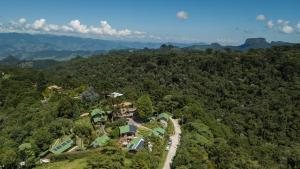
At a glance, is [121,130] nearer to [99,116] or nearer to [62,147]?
[62,147]

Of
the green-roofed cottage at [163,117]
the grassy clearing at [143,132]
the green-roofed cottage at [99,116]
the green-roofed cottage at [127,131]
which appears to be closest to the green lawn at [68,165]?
the green-roofed cottage at [127,131]

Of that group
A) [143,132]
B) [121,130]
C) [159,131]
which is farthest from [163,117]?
[121,130]

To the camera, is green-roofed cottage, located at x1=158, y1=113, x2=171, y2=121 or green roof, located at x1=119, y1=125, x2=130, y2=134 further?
green-roofed cottage, located at x1=158, y1=113, x2=171, y2=121

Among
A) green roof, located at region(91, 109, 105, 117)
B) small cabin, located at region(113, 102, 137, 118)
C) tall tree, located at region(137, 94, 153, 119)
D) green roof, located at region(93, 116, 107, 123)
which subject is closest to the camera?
green roof, located at region(93, 116, 107, 123)

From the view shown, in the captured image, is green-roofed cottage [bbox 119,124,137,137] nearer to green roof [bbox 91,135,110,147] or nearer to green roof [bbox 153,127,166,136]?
green roof [bbox 91,135,110,147]

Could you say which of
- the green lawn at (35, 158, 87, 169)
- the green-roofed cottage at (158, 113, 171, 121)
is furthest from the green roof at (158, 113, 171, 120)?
the green lawn at (35, 158, 87, 169)

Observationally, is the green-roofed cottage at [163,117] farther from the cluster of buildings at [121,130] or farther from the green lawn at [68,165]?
the green lawn at [68,165]
